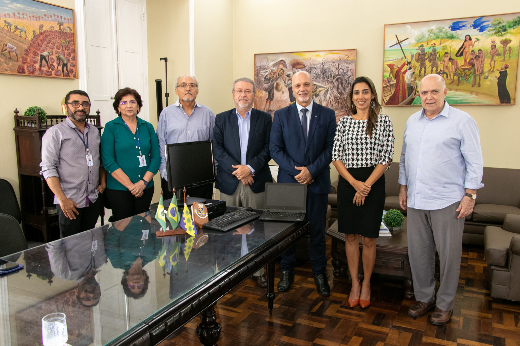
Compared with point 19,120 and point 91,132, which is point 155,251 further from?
point 19,120

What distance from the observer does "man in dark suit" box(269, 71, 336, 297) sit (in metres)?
3.30

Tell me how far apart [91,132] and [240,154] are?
1.23 meters

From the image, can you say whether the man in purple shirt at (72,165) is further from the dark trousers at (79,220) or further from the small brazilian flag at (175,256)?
the small brazilian flag at (175,256)

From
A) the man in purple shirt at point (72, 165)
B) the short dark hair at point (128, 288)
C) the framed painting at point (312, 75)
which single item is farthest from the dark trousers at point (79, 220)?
the framed painting at point (312, 75)

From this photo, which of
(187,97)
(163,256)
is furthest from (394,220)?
(163,256)

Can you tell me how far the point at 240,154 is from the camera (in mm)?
3461

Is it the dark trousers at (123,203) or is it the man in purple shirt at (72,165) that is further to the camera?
the dark trousers at (123,203)

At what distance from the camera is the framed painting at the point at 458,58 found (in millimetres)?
4965

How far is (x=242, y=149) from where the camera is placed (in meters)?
3.49

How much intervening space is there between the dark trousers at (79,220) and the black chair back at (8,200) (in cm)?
87

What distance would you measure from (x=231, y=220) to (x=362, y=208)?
111 cm

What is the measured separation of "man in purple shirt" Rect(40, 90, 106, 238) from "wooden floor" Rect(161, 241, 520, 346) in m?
1.25

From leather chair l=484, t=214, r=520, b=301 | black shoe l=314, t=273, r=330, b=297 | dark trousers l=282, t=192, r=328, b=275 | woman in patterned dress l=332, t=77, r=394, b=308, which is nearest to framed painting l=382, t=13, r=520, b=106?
leather chair l=484, t=214, r=520, b=301

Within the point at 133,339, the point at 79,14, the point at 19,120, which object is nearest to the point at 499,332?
the point at 133,339
